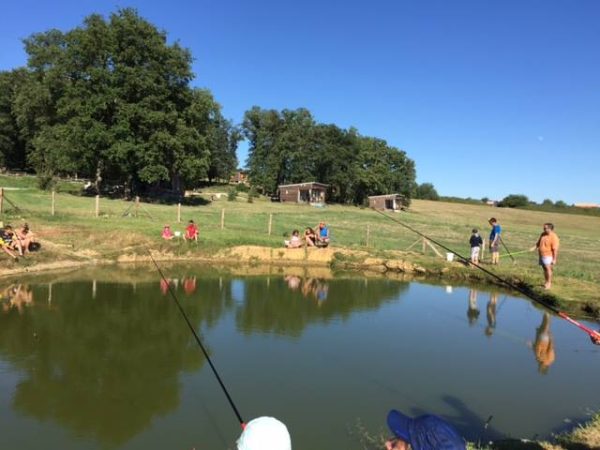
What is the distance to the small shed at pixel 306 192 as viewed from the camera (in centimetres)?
6300

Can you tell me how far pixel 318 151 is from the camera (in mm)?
68562

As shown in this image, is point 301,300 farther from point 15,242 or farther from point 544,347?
point 15,242

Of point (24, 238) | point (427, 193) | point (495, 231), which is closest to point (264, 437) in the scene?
point (24, 238)

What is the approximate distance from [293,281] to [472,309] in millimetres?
6318

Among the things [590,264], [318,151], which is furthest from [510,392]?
[318,151]

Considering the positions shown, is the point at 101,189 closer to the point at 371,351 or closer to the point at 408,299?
the point at 408,299

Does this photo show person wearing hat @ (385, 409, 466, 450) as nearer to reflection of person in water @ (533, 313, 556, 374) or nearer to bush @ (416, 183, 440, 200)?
reflection of person in water @ (533, 313, 556, 374)

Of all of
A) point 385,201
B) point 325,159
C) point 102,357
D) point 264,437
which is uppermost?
point 325,159

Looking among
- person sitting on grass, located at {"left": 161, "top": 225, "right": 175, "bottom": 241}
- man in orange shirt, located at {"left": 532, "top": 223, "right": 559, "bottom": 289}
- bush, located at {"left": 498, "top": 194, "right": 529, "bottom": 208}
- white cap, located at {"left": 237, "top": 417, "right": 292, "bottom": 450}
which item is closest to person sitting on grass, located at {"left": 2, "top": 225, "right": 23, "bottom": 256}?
person sitting on grass, located at {"left": 161, "top": 225, "right": 175, "bottom": 241}

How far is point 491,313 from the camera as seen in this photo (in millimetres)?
14422

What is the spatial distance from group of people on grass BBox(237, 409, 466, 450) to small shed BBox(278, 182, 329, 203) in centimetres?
5975

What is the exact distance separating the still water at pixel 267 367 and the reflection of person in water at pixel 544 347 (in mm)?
47

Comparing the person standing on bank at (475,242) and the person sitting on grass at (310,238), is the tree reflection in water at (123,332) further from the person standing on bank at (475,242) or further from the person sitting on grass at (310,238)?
the person sitting on grass at (310,238)

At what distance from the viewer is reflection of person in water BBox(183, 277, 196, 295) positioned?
1514 cm
